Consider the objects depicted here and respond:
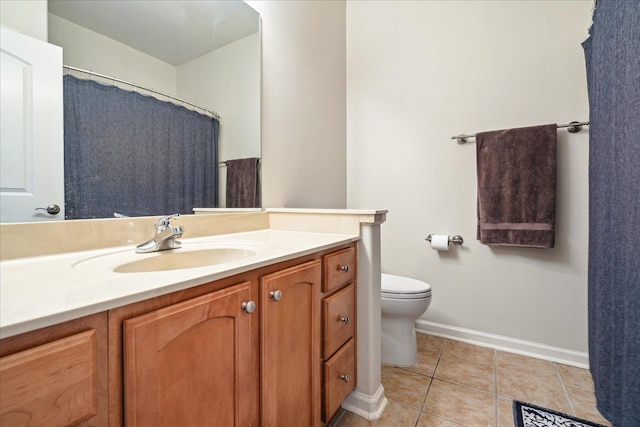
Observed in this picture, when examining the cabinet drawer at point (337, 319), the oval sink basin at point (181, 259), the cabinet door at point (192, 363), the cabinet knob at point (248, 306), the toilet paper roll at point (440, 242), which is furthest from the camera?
the toilet paper roll at point (440, 242)

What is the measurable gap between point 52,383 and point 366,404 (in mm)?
1208

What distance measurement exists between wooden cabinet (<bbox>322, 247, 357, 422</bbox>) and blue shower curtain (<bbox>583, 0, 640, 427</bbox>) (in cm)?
88

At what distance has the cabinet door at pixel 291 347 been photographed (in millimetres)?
805

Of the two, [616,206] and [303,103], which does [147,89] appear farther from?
[616,206]

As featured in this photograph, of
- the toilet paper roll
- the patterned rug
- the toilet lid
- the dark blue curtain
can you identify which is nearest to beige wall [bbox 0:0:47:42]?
the dark blue curtain

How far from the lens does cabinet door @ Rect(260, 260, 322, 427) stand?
0.81 m

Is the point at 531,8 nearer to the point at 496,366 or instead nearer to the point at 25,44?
the point at 496,366

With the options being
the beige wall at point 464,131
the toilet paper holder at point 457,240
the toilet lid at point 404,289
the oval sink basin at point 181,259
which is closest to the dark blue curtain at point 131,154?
the oval sink basin at point 181,259

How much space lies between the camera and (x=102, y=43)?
3.22 feet

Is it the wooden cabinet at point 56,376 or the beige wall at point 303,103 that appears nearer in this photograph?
the wooden cabinet at point 56,376

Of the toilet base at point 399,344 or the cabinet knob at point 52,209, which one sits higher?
the cabinet knob at point 52,209

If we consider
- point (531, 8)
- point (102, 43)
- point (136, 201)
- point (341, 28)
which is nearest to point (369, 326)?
point (136, 201)

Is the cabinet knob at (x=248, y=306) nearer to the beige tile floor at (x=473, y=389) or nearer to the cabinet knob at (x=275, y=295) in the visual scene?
the cabinet knob at (x=275, y=295)

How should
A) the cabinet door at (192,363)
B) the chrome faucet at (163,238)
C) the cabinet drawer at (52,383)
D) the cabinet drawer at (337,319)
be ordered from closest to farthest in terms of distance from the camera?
the cabinet drawer at (52,383) → the cabinet door at (192,363) → the chrome faucet at (163,238) → the cabinet drawer at (337,319)
